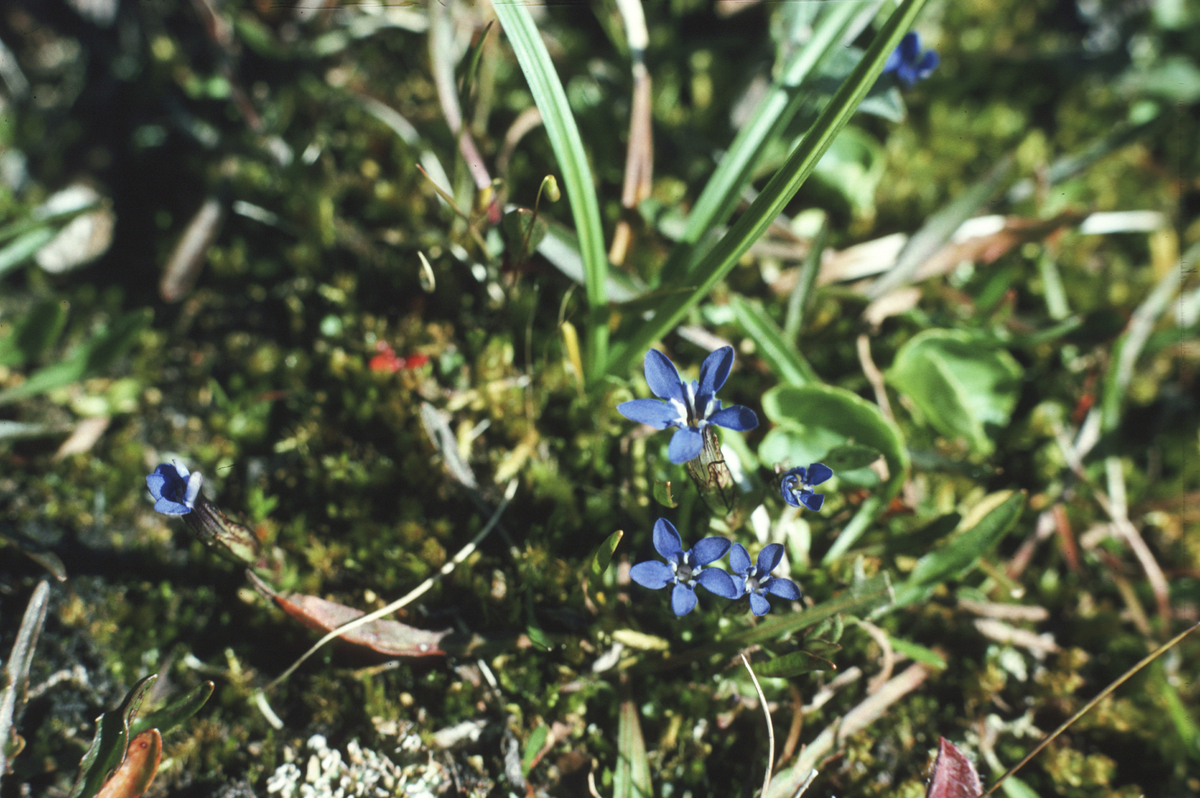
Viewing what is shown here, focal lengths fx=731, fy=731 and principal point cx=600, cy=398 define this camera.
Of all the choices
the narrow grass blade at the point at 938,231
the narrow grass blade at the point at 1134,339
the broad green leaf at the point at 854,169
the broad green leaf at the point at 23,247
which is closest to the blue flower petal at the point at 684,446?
the narrow grass blade at the point at 938,231

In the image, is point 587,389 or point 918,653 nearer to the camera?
point 918,653

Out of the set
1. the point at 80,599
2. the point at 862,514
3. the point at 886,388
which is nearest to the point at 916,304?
the point at 886,388

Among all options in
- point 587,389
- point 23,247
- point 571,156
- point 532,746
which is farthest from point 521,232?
point 23,247

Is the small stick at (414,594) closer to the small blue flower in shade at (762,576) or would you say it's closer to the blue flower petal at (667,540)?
the blue flower petal at (667,540)

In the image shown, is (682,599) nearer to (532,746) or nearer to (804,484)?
(804,484)

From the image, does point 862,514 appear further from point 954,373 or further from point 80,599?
point 80,599

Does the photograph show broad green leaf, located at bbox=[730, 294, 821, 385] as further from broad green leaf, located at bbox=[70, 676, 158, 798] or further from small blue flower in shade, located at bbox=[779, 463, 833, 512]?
broad green leaf, located at bbox=[70, 676, 158, 798]
